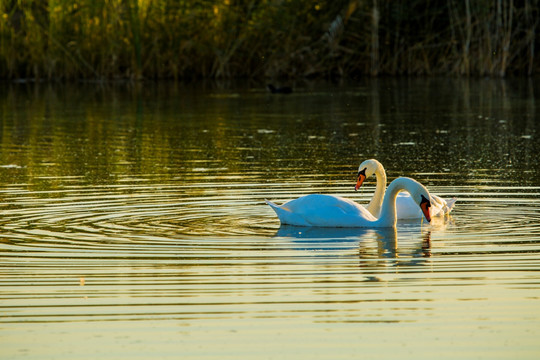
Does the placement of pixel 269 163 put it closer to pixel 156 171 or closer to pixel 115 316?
pixel 156 171

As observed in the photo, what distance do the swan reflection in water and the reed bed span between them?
841 inches

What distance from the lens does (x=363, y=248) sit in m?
7.84

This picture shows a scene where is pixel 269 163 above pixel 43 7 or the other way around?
the other way around

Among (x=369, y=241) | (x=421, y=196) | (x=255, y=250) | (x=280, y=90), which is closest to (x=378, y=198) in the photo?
(x=421, y=196)

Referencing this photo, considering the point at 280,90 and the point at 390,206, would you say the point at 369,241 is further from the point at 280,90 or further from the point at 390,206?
the point at 280,90

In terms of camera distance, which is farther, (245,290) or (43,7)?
(43,7)

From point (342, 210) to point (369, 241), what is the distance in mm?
521

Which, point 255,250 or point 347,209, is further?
point 347,209

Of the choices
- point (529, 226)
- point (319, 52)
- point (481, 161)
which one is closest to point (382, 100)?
point (319, 52)

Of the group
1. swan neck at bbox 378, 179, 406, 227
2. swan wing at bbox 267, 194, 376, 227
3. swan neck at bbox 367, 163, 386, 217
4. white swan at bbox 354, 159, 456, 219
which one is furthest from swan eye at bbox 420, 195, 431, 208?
swan neck at bbox 367, 163, 386, 217

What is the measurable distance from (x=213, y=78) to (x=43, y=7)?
5.30 metres

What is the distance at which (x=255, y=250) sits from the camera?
25.1ft

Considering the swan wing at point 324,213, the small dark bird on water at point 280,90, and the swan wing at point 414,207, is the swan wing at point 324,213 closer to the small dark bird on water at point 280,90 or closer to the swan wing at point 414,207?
the swan wing at point 414,207

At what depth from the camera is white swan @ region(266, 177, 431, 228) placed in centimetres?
862
